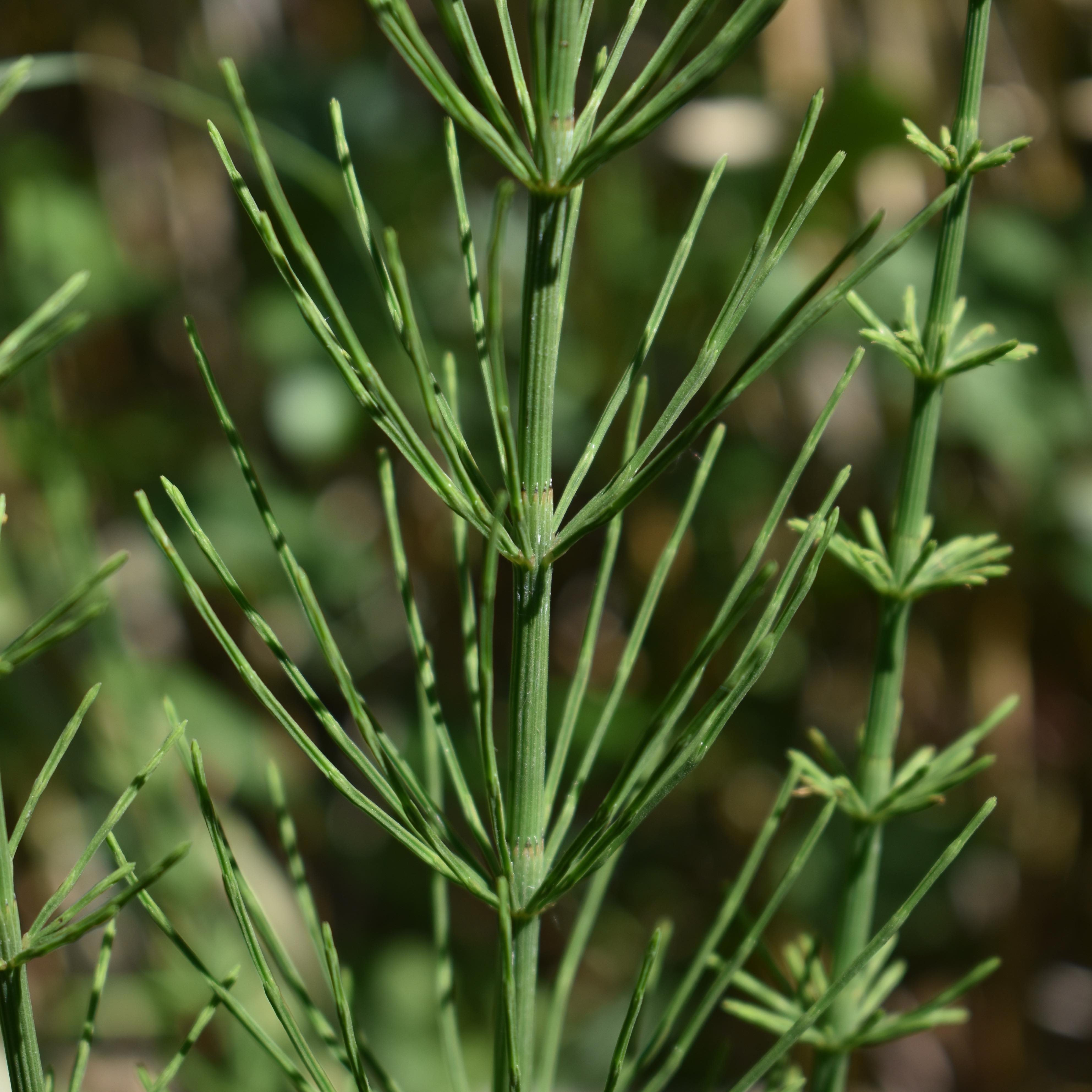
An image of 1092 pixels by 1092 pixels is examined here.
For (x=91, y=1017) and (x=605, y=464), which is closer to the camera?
(x=91, y=1017)

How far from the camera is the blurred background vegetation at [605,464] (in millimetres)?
933

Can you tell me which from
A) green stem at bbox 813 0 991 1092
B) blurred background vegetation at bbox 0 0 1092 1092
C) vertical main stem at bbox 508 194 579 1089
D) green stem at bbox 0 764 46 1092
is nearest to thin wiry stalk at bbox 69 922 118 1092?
green stem at bbox 0 764 46 1092

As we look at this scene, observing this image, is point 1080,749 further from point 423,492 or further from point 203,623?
point 203,623

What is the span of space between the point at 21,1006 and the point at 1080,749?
1.08 m

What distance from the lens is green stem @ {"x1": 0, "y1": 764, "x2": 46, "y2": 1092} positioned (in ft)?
0.93

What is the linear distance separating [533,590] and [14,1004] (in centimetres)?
18

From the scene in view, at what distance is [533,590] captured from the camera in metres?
0.32

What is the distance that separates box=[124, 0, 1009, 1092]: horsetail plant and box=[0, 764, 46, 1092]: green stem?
0.03 m

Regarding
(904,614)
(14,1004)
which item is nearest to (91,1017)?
(14,1004)

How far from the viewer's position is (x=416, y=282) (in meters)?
1.01

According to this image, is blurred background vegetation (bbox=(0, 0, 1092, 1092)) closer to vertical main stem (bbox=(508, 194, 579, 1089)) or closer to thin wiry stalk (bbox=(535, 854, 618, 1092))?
thin wiry stalk (bbox=(535, 854, 618, 1092))

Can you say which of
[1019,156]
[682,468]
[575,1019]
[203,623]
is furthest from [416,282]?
[575,1019]

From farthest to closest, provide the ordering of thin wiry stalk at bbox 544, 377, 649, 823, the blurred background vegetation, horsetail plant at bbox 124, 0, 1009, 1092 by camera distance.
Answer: the blurred background vegetation → thin wiry stalk at bbox 544, 377, 649, 823 → horsetail plant at bbox 124, 0, 1009, 1092

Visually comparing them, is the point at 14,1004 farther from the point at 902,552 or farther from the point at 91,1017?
the point at 902,552
